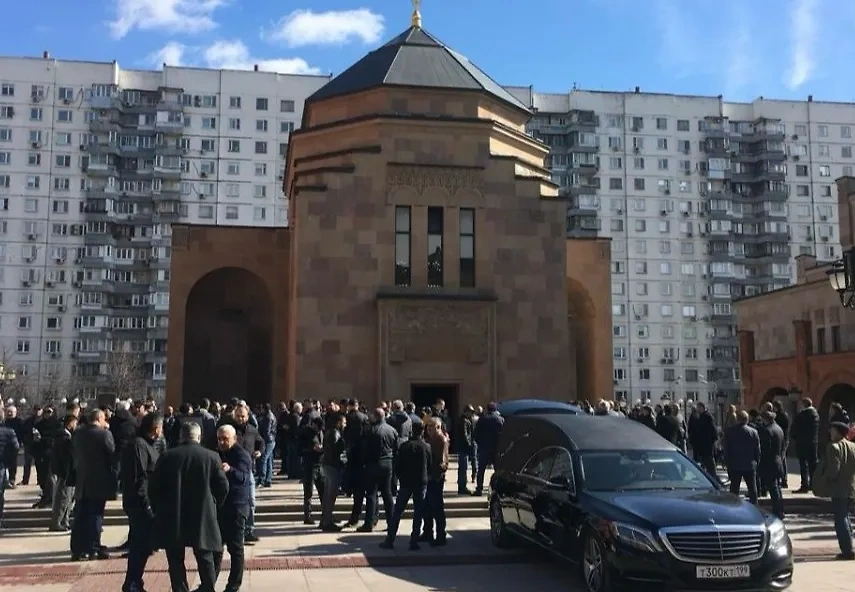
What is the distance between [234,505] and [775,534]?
605 cm

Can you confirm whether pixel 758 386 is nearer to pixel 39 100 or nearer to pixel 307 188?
pixel 307 188

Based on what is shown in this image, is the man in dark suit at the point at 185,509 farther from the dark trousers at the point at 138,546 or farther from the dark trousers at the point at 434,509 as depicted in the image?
the dark trousers at the point at 434,509

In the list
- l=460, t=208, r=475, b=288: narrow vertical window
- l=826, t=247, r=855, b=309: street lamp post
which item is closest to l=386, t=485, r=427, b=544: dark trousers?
l=826, t=247, r=855, b=309: street lamp post

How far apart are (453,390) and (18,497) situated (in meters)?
13.0

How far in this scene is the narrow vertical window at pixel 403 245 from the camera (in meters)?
26.1

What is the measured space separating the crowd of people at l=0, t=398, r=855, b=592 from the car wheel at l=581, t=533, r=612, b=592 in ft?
10.8

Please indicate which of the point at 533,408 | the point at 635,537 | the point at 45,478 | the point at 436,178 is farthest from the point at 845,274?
the point at 45,478

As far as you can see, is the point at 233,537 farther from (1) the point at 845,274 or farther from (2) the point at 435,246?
(2) the point at 435,246

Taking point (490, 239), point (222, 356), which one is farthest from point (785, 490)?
point (222, 356)

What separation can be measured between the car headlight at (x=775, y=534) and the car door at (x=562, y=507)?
204cm

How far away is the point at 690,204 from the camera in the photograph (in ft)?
262

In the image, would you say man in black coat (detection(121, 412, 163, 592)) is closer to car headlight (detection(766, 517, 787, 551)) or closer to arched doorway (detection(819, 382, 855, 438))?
car headlight (detection(766, 517, 787, 551))

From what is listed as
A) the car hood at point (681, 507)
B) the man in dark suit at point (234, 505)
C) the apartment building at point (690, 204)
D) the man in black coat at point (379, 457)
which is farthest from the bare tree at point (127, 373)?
the car hood at point (681, 507)

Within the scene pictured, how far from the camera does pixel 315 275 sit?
25.3m
